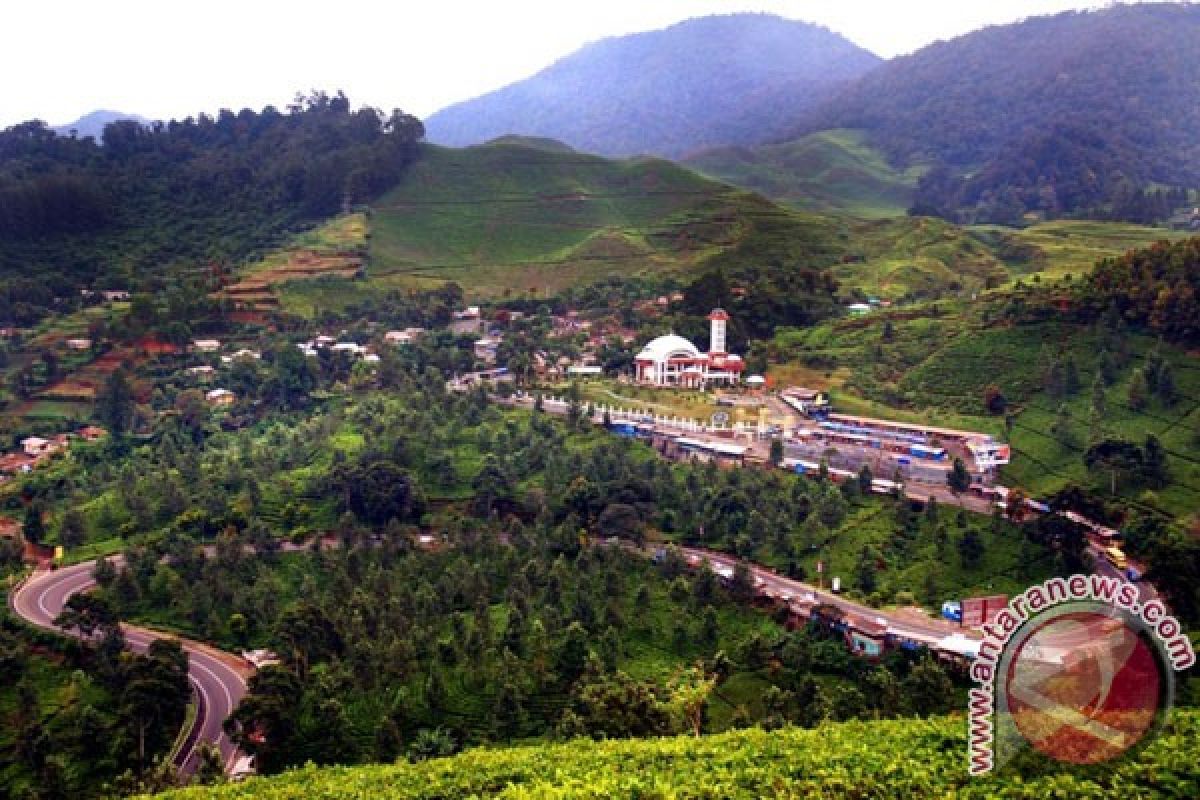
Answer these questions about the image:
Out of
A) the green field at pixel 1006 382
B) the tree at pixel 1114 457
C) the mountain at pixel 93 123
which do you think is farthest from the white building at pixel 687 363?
the mountain at pixel 93 123

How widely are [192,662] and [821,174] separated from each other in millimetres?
89590

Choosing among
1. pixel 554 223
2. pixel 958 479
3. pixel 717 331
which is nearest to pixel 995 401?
pixel 958 479

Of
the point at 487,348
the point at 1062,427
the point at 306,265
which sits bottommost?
the point at 487,348

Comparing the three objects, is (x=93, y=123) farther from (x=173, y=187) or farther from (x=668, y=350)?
(x=668, y=350)

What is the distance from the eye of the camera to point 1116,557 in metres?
20.7

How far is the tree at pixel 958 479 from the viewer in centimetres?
2483

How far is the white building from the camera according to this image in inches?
1448

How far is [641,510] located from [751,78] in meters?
175

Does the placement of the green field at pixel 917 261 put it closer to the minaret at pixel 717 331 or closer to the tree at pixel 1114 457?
the minaret at pixel 717 331

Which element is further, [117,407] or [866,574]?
[117,407]

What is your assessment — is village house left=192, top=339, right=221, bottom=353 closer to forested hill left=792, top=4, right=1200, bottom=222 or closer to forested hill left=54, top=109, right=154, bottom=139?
forested hill left=792, top=4, right=1200, bottom=222

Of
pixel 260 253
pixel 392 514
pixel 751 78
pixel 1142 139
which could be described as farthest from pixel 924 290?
pixel 751 78

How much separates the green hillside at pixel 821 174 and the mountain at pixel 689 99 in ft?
143

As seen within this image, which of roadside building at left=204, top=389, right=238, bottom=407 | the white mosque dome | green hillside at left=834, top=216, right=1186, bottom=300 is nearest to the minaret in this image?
the white mosque dome
